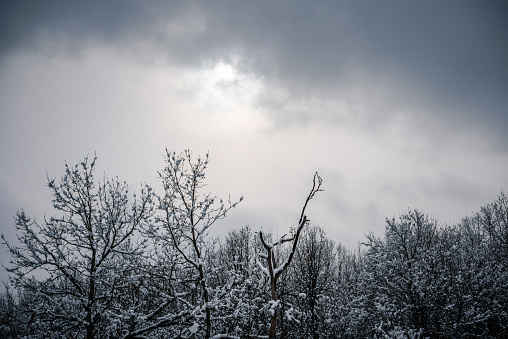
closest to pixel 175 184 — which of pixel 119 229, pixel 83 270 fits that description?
pixel 119 229

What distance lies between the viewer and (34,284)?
862cm

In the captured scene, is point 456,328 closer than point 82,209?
No

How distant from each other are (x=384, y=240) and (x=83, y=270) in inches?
659

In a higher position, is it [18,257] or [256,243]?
[256,243]

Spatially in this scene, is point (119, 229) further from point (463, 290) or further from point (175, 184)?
point (463, 290)

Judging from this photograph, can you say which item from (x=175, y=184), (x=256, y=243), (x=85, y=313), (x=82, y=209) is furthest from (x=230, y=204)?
(x=256, y=243)

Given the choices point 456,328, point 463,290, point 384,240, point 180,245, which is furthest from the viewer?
point 384,240

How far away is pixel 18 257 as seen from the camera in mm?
8578

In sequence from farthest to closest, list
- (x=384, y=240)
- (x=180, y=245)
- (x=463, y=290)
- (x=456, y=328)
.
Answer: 1. (x=384, y=240)
2. (x=463, y=290)
3. (x=456, y=328)
4. (x=180, y=245)

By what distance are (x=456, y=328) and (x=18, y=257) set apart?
17.8m

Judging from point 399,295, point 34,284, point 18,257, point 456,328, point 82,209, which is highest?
point 82,209

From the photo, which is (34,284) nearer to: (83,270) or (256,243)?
(83,270)

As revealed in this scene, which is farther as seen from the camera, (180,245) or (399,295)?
(399,295)

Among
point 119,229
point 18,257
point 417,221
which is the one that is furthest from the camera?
point 417,221
